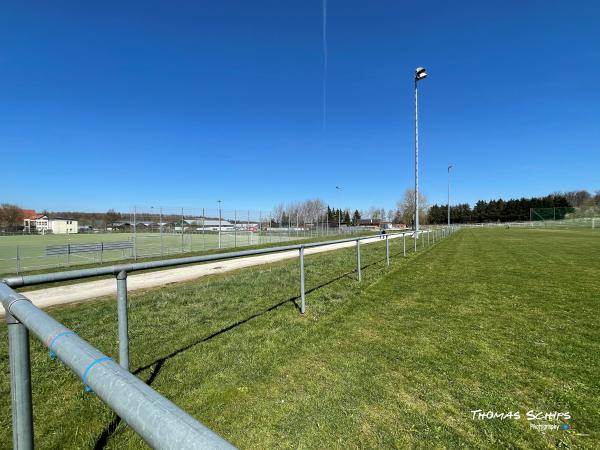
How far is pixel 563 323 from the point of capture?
4.63 metres

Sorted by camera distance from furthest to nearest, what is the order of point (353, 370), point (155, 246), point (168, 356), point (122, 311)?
1. point (155, 246)
2. point (168, 356)
3. point (353, 370)
4. point (122, 311)

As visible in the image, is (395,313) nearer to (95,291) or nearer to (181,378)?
(181,378)

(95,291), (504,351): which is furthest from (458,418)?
(95,291)

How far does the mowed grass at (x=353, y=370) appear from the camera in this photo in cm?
236

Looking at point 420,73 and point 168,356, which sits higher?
point 420,73

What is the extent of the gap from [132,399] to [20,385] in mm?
780

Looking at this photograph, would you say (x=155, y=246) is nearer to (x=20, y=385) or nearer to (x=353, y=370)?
(x=353, y=370)

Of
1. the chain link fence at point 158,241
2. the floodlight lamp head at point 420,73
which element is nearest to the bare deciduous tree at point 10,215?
the chain link fence at point 158,241

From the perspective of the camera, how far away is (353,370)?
10.7 feet

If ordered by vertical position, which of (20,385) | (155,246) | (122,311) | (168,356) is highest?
(20,385)

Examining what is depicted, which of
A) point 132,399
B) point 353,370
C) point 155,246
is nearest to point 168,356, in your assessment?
point 353,370

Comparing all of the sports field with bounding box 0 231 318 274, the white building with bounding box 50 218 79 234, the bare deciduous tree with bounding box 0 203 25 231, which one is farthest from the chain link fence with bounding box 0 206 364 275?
the bare deciduous tree with bounding box 0 203 25 231

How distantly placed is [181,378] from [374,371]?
1926mm

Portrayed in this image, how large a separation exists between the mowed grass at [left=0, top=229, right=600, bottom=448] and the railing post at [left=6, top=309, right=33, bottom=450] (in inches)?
52.5
